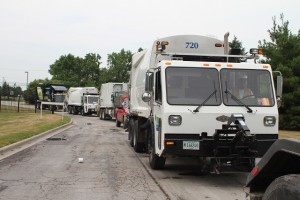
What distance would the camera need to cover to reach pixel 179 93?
897cm

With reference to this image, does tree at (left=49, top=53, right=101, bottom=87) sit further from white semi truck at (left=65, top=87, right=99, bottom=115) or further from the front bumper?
the front bumper

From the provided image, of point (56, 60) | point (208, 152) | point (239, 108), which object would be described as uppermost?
point (56, 60)

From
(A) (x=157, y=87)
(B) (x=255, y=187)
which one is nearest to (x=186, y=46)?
(A) (x=157, y=87)

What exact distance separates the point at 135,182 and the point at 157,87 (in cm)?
219

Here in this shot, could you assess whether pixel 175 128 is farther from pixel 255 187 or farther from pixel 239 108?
pixel 255 187

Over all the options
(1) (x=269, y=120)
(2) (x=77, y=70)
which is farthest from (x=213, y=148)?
(2) (x=77, y=70)

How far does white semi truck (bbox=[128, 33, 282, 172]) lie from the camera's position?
332 inches

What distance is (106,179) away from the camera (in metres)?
8.86

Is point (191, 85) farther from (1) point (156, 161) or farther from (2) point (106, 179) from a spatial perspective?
(2) point (106, 179)

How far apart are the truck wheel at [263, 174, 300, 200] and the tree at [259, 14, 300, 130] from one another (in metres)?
20.8

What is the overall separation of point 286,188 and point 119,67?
63.2 metres

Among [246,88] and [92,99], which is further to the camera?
[92,99]

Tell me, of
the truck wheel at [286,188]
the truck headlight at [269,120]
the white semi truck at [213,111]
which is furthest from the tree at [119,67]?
the truck wheel at [286,188]

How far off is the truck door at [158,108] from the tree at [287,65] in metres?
15.5
